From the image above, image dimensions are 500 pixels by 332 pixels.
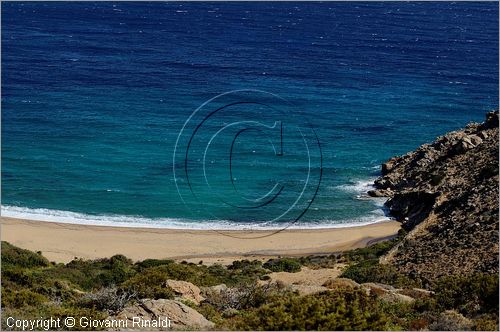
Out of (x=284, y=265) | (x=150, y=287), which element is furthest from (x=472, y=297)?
(x=284, y=265)

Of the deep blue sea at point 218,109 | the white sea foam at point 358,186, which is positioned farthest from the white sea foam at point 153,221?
the white sea foam at point 358,186

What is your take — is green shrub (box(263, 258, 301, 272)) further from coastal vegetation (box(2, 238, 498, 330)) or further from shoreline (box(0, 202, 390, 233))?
shoreline (box(0, 202, 390, 233))

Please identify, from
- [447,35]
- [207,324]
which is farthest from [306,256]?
[447,35]

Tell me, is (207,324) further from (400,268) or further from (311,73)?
(311,73)

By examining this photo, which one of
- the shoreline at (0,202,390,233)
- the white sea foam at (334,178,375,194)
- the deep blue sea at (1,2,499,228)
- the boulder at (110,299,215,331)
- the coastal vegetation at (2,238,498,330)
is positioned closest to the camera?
the coastal vegetation at (2,238,498,330)

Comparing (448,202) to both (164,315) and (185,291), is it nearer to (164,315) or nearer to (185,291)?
(185,291)

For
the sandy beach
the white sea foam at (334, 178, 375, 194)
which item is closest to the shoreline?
the sandy beach
